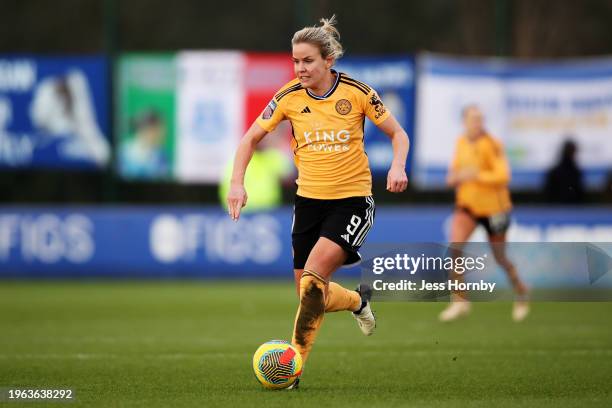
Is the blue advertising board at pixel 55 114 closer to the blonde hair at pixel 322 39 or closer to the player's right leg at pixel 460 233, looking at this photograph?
the player's right leg at pixel 460 233

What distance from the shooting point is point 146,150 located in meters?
20.3

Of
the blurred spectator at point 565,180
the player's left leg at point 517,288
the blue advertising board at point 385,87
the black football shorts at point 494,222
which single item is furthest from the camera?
the blue advertising board at point 385,87

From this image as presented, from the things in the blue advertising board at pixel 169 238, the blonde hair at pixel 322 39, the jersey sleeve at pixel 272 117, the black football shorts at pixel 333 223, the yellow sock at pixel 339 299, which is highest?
the blonde hair at pixel 322 39

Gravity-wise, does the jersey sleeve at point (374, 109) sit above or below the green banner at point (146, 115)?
above

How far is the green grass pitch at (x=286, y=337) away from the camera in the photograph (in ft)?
26.2

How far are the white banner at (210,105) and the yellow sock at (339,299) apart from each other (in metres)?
11.7

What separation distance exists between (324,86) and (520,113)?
40.7 ft

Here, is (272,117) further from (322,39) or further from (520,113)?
(520,113)

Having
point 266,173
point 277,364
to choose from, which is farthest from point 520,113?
point 277,364

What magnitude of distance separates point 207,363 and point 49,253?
9.89 metres

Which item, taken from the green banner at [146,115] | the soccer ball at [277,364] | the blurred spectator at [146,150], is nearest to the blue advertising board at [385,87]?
the green banner at [146,115]

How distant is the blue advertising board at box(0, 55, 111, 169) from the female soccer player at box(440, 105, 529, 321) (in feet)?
27.4

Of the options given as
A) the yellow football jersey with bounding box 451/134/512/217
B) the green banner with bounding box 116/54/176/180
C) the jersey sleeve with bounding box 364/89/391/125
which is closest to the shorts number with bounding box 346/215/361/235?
the jersey sleeve with bounding box 364/89/391/125

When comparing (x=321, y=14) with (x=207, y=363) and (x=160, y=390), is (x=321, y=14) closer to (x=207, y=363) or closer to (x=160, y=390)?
(x=207, y=363)
